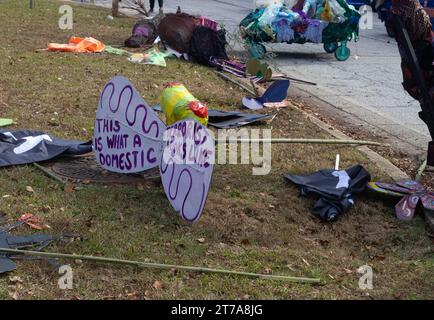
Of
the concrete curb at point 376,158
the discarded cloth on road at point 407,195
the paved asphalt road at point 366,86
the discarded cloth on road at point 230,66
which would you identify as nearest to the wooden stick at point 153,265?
the discarded cloth on road at point 407,195

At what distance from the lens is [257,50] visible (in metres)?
11.8

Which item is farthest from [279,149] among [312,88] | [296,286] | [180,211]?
[312,88]

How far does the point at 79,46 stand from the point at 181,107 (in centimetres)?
691

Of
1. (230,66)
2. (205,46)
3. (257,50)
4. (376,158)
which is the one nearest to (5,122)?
(376,158)

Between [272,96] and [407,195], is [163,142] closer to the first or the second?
[407,195]

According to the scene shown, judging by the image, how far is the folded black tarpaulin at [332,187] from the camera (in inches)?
205

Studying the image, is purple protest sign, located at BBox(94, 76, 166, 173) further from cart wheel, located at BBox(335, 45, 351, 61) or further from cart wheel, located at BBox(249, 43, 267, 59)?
cart wheel, located at BBox(335, 45, 351, 61)

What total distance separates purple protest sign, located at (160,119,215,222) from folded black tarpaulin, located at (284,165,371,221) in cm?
108

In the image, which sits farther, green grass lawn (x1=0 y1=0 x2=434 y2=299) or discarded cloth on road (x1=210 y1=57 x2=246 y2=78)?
discarded cloth on road (x1=210 y1=57 x2=246 y2=78)

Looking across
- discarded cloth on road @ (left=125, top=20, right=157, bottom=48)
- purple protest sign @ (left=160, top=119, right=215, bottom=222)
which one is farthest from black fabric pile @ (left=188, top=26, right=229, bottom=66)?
purple protest sign @ (left=160, top=119, right=215, bottom=222)

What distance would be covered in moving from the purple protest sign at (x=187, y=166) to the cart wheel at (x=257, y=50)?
664 centimetres

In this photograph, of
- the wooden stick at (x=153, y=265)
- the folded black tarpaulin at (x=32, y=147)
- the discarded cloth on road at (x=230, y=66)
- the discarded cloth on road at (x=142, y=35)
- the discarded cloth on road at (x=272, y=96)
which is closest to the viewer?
the wooden stick at (x=153, y=265)

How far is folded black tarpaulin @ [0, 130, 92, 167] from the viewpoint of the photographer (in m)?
5.86

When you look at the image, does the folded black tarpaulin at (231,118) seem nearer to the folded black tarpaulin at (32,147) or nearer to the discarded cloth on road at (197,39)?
the folded black tarpaulin at (32,147)
